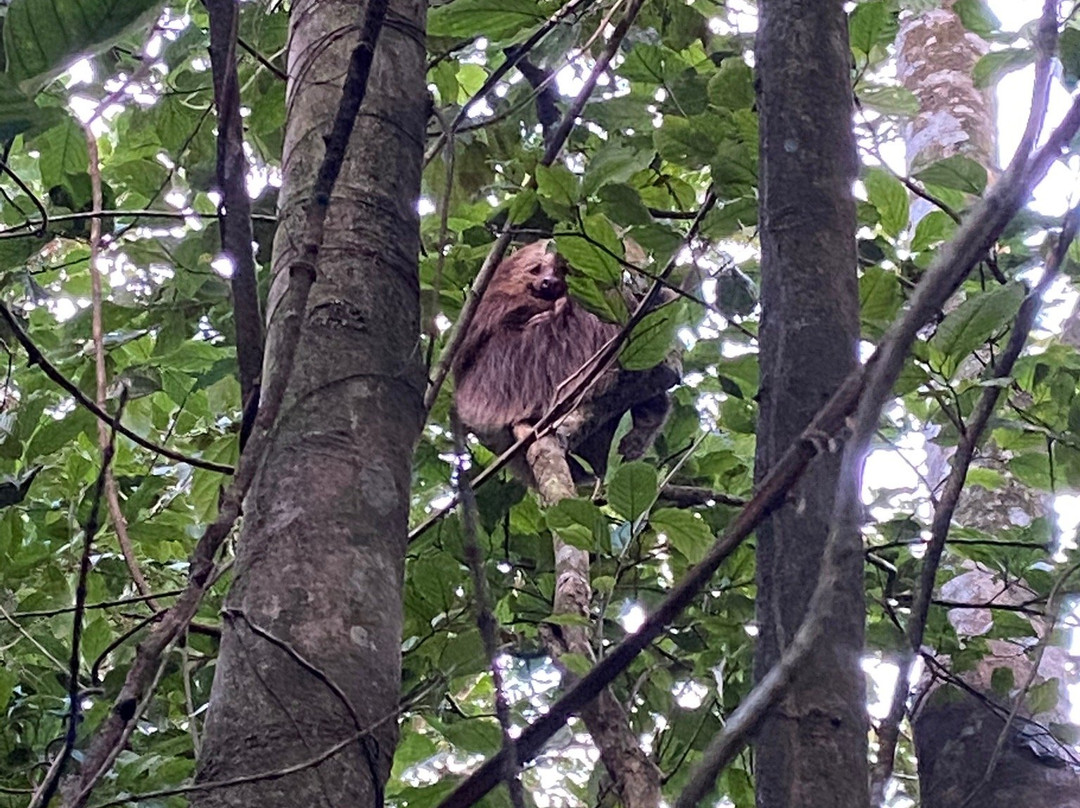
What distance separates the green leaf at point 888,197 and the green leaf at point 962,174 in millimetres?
83

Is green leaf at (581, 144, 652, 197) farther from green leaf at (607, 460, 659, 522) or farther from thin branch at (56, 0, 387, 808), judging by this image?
thin branch at (56, 0, 387, 808)

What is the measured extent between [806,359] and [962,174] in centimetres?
102

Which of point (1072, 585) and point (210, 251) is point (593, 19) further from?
point (1072, 585)

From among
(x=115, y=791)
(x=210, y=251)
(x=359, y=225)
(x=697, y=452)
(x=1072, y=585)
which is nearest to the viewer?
(x=359, y=225)

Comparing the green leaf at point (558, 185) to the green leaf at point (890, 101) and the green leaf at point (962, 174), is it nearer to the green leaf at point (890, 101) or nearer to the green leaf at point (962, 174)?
the green leaf at point (962, 174)

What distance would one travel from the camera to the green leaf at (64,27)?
28.6 inches

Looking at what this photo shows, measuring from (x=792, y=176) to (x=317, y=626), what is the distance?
0.59 metres

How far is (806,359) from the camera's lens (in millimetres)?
1037

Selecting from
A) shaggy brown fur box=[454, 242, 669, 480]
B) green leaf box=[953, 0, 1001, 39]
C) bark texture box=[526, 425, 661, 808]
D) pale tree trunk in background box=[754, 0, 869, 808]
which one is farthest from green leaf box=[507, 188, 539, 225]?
shaggy brown fur box=[454, 242, 669, 480]

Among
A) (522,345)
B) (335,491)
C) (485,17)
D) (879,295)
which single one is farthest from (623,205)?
(522,345)

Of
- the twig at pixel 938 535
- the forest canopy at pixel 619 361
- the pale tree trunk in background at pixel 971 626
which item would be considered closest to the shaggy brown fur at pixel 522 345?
the forest canopy at pixel 619 361

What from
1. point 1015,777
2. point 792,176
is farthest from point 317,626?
point 1015,777

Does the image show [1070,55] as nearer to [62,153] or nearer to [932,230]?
[932,230]

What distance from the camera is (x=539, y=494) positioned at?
2.25 m
